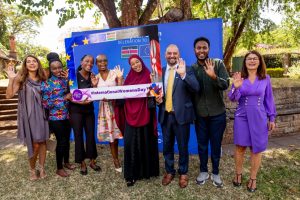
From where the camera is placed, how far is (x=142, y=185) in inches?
159

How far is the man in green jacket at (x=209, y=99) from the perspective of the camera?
3.56m

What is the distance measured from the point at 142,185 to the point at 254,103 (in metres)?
1.92

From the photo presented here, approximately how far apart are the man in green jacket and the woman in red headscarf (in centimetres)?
65

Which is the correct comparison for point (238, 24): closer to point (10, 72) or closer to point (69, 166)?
point (69, 166)

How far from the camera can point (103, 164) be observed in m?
4.78

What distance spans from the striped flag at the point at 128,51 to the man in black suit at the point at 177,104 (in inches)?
33.0

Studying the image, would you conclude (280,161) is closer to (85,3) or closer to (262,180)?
(262,180)

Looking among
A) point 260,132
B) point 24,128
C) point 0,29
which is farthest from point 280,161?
point 0,29

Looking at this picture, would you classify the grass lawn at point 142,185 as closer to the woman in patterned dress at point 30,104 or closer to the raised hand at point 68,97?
the woman in patterned dress at point 30,104

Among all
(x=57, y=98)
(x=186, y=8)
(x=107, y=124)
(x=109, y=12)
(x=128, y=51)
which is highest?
(x=109, y=12)

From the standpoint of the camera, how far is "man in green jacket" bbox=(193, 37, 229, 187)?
3.56 metres

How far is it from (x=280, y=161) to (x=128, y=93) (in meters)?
2.93

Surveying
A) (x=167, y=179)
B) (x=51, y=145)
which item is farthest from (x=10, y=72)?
(x=167, y=179)

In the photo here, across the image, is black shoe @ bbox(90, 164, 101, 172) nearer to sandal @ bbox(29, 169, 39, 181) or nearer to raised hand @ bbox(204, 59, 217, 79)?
sandal @ bbox(29, 169, 39, 181)
